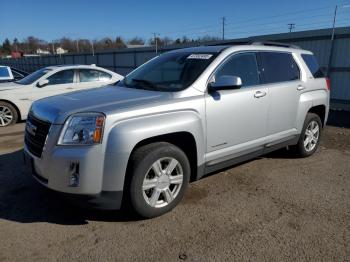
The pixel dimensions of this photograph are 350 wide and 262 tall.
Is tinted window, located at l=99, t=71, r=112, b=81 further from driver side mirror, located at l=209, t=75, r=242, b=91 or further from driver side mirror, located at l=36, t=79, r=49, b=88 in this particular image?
driver side mirror, located at l=209, t=75, r=242, b=91

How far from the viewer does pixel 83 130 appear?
120 inches

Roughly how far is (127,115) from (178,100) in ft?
2.18

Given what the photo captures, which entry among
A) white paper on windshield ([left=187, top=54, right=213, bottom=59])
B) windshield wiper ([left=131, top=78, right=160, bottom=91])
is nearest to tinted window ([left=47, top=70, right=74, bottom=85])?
windshield wiper ([left=131, top=78, right=160, bottom=91])

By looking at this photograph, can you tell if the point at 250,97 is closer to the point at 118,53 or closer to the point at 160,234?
the point at 160,234

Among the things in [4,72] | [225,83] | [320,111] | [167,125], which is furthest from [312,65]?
[4,72]

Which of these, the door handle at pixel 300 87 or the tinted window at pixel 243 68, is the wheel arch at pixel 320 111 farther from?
the tinted window at pixel 243 68

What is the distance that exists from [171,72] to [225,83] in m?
0.83

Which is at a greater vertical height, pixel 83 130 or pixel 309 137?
pixel 83 130

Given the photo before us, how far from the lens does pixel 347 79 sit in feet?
33.5

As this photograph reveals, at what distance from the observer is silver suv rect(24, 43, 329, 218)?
3.04 m

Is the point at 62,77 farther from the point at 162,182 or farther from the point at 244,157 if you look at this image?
the point at 162,182

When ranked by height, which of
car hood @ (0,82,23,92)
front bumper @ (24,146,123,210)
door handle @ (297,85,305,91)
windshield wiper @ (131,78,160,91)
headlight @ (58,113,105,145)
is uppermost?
windshield wiper @ (131,78,160,91)

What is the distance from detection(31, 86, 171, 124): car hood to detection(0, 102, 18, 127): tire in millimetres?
5294

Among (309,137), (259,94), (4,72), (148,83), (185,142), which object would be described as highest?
(148,83)
